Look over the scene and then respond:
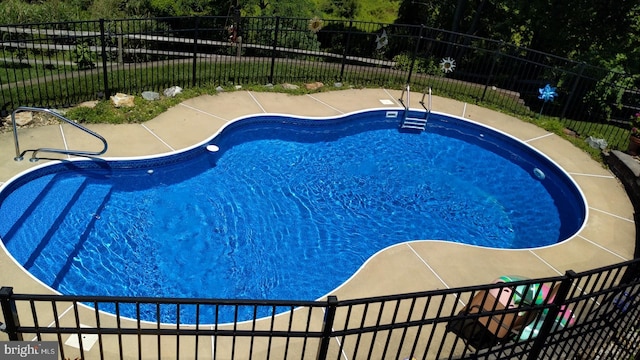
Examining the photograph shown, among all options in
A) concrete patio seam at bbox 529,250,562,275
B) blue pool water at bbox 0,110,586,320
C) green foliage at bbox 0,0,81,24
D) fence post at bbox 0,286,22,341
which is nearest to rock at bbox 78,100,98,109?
blue pool water at bbox 0,110,586,320

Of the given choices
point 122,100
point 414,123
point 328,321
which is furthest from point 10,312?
point 414,123

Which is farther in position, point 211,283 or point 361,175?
point 361,175

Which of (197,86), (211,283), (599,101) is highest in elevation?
(599,101)

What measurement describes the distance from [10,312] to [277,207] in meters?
6.19

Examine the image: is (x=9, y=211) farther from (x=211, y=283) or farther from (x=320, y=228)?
(x=320, y=228)

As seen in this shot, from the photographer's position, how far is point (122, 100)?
38.3 feet

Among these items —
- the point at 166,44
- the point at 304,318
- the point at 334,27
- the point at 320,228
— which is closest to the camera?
the point at 304,318

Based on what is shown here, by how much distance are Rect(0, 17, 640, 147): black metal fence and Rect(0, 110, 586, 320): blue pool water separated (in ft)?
6.92

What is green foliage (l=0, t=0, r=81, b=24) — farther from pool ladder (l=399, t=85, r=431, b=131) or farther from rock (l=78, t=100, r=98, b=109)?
pool ladder (l=399, t=85, r=431, b=131)

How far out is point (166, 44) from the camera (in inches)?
631

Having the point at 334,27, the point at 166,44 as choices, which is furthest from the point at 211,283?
the point at 334,27

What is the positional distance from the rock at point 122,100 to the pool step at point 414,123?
21.7ft

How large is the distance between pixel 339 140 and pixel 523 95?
7203 mm

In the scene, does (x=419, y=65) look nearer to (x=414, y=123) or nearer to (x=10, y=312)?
(x=414, y=123)
